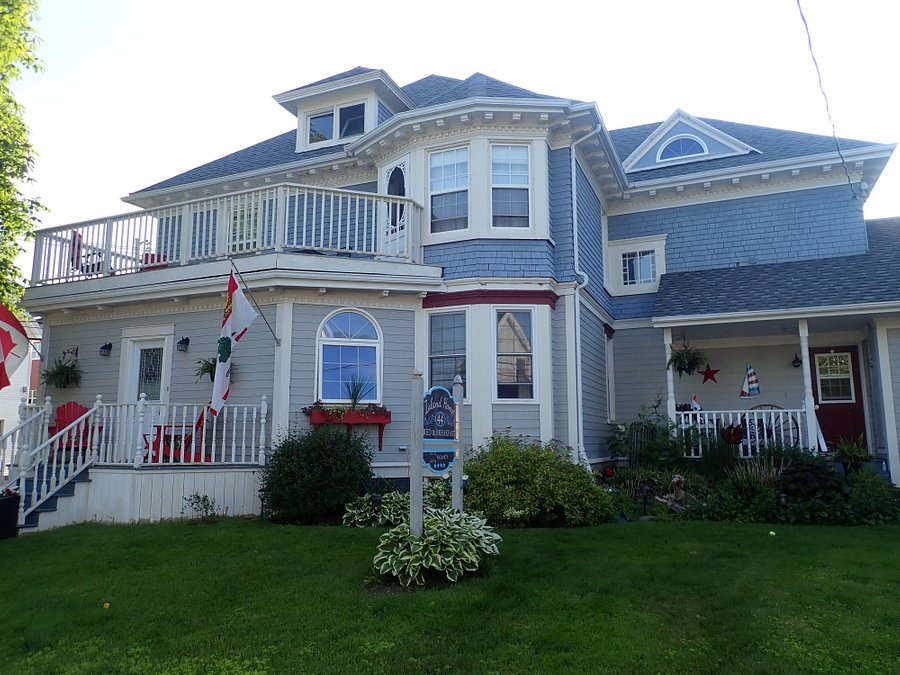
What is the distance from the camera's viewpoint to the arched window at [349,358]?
1032 cm

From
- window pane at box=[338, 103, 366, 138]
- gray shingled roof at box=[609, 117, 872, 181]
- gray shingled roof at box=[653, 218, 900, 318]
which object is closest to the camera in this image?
gray shingled roof at box=[653, 218, 900, 318]

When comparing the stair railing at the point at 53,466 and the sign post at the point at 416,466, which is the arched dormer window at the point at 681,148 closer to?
the sign post at the point at 416,466

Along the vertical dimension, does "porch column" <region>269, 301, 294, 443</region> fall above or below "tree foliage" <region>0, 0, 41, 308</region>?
below

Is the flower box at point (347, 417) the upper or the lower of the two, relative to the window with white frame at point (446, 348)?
lower

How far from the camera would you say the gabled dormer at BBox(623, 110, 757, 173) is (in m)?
14.7

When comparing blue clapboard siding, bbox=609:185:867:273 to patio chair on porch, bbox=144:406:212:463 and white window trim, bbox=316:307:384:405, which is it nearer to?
white window trim, bbox=316:307:384:405

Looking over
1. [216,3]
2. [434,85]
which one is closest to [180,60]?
[216,3]

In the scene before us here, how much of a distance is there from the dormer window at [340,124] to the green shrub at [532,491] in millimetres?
8305

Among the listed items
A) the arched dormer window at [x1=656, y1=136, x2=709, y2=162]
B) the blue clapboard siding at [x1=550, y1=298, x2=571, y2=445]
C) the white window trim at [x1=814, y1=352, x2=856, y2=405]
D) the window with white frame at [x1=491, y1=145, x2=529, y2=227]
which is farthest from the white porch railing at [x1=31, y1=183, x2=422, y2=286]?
the white window trim at [x1=814, y1=352, x2=856, y2=405]

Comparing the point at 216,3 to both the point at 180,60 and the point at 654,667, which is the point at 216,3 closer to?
the point at 180,60

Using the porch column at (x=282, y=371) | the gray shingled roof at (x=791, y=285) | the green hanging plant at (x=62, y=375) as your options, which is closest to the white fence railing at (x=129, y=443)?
the porch column at (x=282, y=371)

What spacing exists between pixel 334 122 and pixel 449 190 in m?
4.69

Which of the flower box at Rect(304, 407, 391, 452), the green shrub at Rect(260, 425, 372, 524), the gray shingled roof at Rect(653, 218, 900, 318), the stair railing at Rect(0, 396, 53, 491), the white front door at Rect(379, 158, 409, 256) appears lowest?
the green shrub at Rect(260, 425, 372, 524)

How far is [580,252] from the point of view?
38.2 ft
